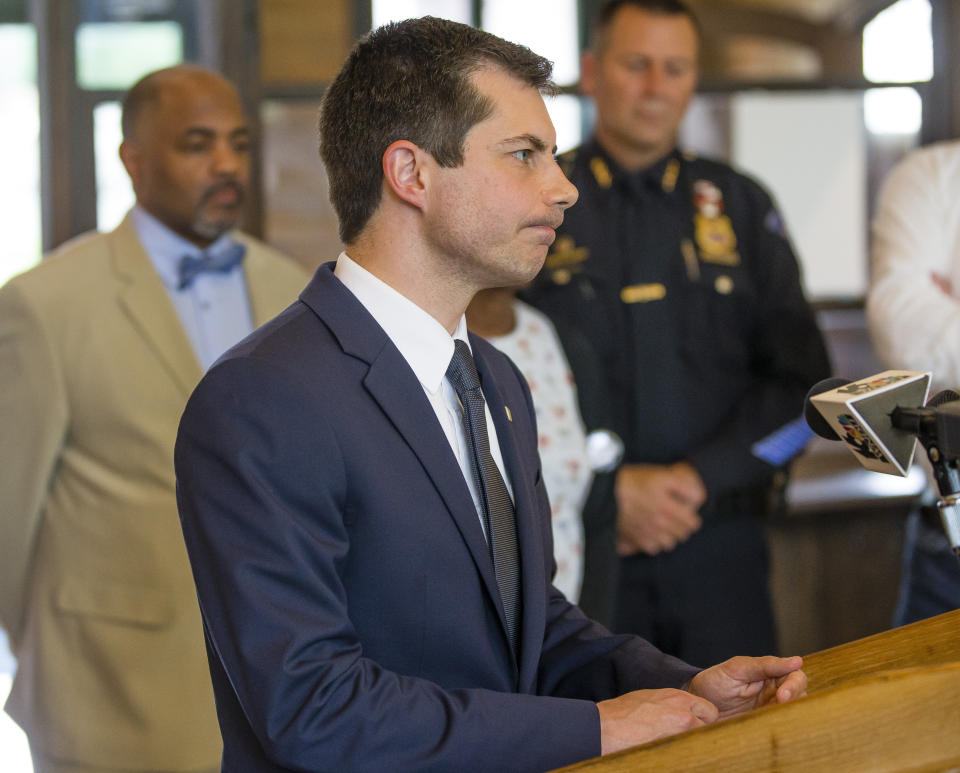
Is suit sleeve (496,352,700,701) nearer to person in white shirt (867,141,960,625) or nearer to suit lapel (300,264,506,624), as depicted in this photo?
suit lapel (300,264,506,624)

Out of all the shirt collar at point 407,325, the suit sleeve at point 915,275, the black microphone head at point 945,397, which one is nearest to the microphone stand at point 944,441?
the black microphone head at point 945,397

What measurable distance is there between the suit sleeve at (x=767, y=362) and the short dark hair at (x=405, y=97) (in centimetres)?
144

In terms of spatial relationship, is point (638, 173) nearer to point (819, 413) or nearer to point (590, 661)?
point (590, 661)

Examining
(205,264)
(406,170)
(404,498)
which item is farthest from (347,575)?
(205,264)

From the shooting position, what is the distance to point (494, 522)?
135 centimetres

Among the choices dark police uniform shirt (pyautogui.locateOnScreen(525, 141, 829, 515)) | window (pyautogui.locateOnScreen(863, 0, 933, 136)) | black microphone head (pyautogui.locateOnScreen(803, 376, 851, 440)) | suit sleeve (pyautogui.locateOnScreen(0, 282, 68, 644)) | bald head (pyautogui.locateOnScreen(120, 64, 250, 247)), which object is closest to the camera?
black microphone head (pyautogui.locateOnScreen(803, 376, 851, 440))

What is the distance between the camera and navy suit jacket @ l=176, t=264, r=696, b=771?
1132mm

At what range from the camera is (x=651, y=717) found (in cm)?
119

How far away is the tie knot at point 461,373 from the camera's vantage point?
4.58 ft

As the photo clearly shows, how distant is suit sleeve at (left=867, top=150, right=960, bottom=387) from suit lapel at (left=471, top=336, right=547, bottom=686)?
3.80ft

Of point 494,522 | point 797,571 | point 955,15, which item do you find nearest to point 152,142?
point 494,522

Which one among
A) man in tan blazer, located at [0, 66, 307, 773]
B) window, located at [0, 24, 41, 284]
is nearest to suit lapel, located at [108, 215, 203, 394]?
man in tan blazer, located at [0, 66, 307, 773]

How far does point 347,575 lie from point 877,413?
0.56 m

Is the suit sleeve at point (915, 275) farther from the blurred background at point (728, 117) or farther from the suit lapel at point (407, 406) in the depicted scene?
the blurred background at point (728, 117)
